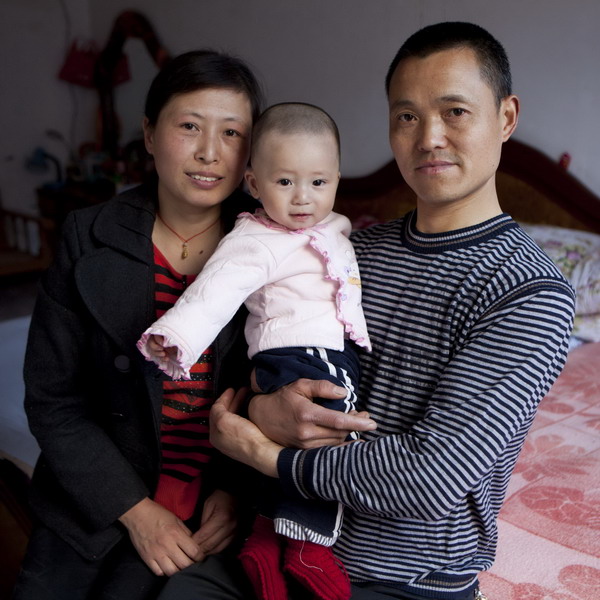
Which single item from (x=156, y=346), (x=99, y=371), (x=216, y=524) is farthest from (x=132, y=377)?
(x=216, y=524)

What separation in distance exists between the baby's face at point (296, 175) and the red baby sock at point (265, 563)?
0.57 metres

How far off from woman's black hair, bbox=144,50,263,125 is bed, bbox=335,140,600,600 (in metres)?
1.04

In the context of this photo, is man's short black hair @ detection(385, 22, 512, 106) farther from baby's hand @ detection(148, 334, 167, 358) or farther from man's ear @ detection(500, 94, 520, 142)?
baby's hand @ detection(148, 334, 167, 358)

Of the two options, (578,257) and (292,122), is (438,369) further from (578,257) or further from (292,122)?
(578,257)

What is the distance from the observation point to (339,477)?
920mm

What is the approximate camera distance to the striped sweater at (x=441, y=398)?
881 millimetres

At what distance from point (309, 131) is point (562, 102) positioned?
1.87 m

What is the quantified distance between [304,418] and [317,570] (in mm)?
241

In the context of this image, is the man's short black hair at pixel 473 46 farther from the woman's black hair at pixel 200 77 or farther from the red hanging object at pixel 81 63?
the red hanging object at pixel 81 63

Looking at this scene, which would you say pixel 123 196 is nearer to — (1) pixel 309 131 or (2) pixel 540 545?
(1) pixel 309 131

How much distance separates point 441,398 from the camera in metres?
0.92

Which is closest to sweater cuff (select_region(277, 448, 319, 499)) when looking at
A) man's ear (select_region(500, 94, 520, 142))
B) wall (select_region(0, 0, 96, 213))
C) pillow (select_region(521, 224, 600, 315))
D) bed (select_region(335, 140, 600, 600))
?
bed (select_region(335, 140, 600, 600))

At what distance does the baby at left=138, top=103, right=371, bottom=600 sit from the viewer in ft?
3.28

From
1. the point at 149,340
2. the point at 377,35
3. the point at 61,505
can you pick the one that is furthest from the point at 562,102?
the point at 61,505
